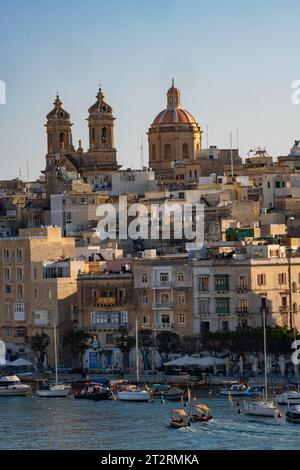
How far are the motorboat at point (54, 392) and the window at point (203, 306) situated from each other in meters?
4.98

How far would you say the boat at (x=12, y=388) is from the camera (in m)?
79.0

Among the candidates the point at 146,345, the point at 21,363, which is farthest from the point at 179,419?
the point at 21,363

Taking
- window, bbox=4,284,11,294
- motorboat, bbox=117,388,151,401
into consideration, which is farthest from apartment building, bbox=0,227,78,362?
motorboat, bbox=117,388,151,401

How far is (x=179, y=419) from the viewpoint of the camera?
6975cm

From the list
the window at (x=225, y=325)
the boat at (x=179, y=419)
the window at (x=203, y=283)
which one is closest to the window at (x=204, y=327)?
the window at (x=225, y=325)

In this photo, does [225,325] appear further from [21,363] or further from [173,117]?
[173,117]

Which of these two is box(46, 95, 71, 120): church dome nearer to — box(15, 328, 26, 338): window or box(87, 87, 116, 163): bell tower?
box(87, 87, 116, 163): bell tower

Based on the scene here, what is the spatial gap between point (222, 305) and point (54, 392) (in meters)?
5.88

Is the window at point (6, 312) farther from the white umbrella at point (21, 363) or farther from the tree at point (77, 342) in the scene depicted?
the tree at point (77, 342)

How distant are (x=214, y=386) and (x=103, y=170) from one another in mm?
30730

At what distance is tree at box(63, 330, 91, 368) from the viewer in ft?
271

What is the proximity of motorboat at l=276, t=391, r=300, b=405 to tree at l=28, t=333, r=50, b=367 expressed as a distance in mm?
11520

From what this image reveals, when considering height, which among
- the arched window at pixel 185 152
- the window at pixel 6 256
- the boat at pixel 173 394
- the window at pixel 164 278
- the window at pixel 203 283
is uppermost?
the arched window at pixel 185 152
